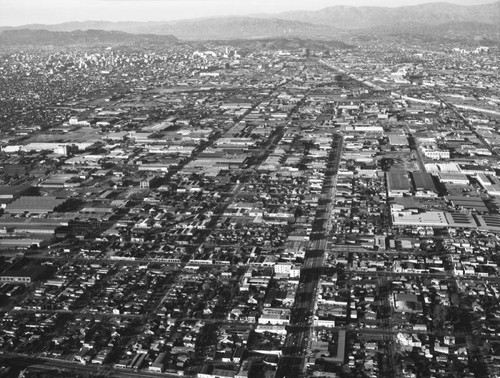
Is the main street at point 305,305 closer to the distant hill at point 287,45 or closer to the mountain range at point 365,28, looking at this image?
the distant hill at point 287,45

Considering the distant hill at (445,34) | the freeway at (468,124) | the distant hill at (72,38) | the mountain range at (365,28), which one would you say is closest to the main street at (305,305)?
the freeway at (468,124)

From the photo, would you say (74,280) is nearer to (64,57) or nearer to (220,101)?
(220,101)

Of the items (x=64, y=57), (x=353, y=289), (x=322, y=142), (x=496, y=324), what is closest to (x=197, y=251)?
(x=353, y=289)

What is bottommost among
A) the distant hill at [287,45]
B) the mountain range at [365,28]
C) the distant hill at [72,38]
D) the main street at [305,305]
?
the main street at [305,305]

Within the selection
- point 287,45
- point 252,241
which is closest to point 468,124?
point 252,241

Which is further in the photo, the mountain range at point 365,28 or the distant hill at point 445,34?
the mountain range at point 365,28

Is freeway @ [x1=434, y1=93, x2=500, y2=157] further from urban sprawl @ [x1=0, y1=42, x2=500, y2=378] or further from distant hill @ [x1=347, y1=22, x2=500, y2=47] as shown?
distant hill @ [x1=347, y1=22, x2=500, y2=47]

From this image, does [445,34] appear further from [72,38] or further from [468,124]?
[468,124]

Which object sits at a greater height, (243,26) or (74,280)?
(243,26)

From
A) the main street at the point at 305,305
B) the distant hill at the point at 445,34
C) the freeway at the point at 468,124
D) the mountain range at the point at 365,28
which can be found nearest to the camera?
the main street at the point at 305,305
